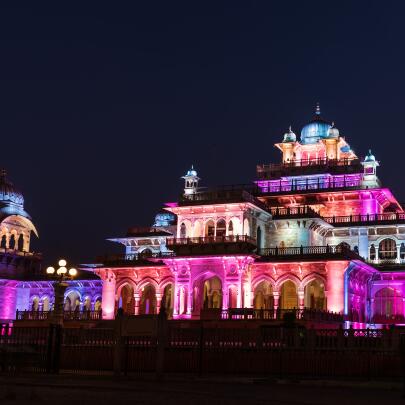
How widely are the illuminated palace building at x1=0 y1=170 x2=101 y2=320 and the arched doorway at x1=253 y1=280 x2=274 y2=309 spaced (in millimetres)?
16632

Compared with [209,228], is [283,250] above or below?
below

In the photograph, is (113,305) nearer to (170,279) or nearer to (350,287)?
(170,279)

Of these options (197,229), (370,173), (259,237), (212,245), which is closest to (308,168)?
(370,173)

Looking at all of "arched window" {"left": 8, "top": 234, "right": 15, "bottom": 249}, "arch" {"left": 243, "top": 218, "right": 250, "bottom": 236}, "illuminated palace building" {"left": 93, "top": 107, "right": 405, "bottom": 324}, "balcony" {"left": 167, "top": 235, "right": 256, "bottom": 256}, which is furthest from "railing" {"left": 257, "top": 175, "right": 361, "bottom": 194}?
"arched window" {"left": 8, "top": 234, "right": 15, "bottom": 249}

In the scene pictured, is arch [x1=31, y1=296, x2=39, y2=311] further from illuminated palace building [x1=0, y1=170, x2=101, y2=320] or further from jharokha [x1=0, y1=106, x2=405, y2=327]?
jharokha [x1=0, y1=106, x2=405, y2=327]

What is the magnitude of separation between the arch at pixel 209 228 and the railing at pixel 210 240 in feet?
5.96

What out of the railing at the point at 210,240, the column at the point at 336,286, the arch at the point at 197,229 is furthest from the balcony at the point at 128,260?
the column at the point at 336,286

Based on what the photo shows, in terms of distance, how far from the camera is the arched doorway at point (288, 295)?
52875mm

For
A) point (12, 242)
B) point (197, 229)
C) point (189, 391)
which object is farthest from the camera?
point (12, 242)

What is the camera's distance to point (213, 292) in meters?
54.4

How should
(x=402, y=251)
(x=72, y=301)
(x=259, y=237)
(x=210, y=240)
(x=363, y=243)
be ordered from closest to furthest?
1. (x=210, y=240)
2. (x=259, y=237)
3. (x=402, y=251)
4. (x=363, y=243)
5. (x=72, y=301)

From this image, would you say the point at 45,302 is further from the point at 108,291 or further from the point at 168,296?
A: the point at 168,296

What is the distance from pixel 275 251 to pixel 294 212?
16.4ft

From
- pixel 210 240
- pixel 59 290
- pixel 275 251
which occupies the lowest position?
pixel 59 290
